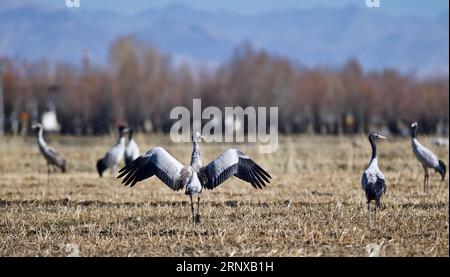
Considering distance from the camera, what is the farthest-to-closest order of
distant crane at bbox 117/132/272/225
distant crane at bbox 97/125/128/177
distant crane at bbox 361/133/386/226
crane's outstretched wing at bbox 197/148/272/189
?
distant crane at bbox 97/125/128/177
crane's outstretched wing at bbox 197/148/272/189
distant crane at bbox 117/132/272/225
distant crane at bbox 361/133/386/226

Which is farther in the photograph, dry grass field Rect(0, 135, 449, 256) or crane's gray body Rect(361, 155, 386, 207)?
crane's gray body Rect(361, 155, 386, 207)

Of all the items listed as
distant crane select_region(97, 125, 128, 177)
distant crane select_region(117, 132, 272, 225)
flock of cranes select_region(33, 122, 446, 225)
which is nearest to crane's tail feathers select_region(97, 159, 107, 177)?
distant crane select_region(97, 125, 128, 177)

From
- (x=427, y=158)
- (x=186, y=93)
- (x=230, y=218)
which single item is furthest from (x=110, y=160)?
(x=186, y=93)

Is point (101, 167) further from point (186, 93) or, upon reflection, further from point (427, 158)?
point (186, 93)

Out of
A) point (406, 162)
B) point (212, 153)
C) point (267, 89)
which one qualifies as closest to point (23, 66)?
point (267, 89)

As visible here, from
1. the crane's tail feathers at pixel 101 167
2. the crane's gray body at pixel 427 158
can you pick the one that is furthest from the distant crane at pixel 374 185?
the crane's tail feathers at pixel 101 167

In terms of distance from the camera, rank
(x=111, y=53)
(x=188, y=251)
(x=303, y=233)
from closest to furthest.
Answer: (x=188, y=251) < (x=303, y=233) < (x=111, y=53)

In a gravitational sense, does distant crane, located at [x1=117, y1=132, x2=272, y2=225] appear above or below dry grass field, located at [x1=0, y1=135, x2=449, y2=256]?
above

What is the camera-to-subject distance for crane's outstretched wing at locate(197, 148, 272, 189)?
372 inches

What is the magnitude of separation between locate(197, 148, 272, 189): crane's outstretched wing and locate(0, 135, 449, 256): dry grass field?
1.50 ft

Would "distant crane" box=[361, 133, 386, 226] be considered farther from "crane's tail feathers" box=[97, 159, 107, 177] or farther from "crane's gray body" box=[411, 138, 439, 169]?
"crane's tail feathers" box=[97, 159, 107, 177]

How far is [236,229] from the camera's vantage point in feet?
27.3

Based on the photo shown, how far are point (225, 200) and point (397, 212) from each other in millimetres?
3044
